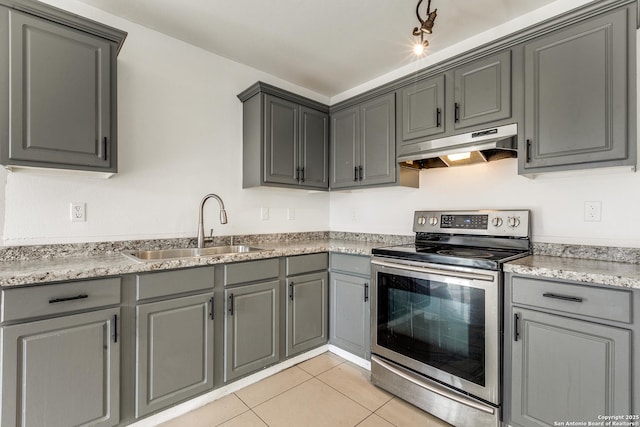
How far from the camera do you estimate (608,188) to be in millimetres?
1713

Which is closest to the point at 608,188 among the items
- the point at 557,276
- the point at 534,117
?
the point at 534,117

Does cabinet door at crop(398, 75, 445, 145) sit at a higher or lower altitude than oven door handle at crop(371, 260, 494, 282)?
higher

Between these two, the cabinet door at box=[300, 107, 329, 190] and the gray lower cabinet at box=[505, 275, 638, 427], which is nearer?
the gray lower cabinet at box=[505, 275, 638, 427]

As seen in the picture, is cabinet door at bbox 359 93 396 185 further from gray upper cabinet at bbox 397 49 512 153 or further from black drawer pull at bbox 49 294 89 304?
black drawer pull at bbox 49 294 89 304

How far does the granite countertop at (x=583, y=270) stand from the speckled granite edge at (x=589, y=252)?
40 mm

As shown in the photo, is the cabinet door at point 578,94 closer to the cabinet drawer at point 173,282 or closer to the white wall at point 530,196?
the white wall at point 530,196

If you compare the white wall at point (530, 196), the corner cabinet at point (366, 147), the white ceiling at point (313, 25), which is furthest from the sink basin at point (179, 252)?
the white ceiling at point (313, 25)

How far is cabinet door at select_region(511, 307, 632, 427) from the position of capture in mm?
1279

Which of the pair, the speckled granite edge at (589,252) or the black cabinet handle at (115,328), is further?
the speckled granite edge at (589,252)

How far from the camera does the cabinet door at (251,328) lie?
1946 mm

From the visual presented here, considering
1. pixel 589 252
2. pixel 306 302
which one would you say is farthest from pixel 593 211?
pixel 306 302

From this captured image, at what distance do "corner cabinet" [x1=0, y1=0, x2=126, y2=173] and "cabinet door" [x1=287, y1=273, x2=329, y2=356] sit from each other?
146 cm

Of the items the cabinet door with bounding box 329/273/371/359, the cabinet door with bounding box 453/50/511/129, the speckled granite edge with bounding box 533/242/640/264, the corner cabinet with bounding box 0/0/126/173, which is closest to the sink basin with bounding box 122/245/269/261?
the corner cabinet with bounding box 0/0/126/173

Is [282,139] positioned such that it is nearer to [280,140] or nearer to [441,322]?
[280,140]
